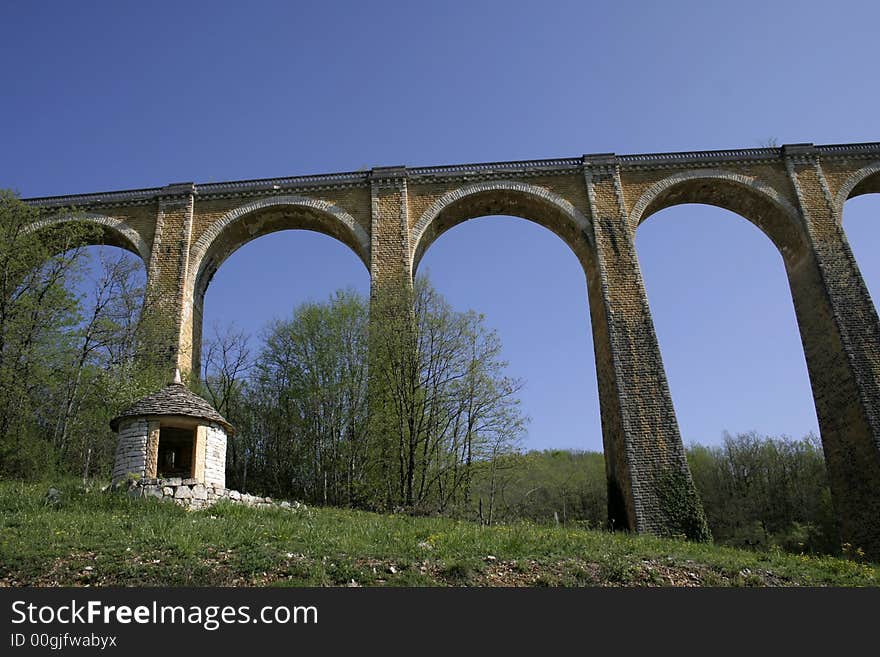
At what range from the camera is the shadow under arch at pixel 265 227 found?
19.2 m

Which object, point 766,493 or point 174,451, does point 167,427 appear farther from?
point 766,493

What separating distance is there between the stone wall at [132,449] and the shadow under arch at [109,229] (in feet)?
Answer: 26.8

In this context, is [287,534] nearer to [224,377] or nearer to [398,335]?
[398,335]

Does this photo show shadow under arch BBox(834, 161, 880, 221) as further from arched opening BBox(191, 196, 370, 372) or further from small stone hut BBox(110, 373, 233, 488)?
small stone hut BBox(110, 373, 233, 488)

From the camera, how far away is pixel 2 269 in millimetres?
15734

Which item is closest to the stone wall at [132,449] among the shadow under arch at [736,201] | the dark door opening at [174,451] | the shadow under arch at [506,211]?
the dark door opening at [174,451]

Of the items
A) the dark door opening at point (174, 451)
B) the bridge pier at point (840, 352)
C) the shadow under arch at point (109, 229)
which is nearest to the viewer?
the dark door opening at point (174, 451)

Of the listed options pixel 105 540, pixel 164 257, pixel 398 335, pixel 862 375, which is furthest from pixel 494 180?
pixel 105 540

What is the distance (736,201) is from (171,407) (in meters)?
16.9

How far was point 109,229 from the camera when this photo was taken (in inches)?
773

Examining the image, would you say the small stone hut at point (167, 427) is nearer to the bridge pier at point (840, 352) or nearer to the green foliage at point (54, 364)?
the green foliage at point (54, 364)

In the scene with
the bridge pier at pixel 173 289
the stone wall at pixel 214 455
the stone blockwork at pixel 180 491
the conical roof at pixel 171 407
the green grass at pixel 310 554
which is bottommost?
the green grass at pixel 310 554

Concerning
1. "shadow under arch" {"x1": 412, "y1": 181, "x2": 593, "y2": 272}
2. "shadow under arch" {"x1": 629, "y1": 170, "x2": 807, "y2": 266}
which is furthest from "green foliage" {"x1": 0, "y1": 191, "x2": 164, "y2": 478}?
"shadow under arch" {"x1": 629, "y1": 170, "x2": 807, "y2": 266}

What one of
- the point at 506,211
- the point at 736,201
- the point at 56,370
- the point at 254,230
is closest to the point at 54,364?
the point at 56,370
